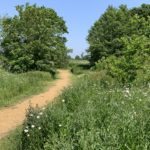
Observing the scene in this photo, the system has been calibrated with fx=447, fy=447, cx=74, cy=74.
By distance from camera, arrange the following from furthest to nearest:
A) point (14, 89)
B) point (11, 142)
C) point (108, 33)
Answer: point (108, 33) → point (14, 89) → point (11, 142)

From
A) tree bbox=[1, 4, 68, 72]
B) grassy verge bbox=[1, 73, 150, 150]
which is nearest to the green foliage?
grassy verge bbox=[1, 73, 150, 150]

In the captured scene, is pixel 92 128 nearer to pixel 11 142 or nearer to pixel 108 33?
pixel 11 142

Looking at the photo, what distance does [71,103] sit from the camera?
426 inches

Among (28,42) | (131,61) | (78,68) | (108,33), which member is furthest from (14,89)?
(108,33)

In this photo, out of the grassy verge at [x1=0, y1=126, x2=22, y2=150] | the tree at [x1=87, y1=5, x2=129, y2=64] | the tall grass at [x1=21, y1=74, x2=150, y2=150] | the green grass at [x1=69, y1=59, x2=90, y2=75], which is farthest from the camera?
the tree at [x1=87, y1=5, x2=129, y2=64]

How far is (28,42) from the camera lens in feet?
116

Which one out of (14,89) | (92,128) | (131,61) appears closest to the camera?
(92,128)

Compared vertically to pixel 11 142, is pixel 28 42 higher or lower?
higher

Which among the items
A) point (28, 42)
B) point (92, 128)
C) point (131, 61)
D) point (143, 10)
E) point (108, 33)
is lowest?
point (92, 128)

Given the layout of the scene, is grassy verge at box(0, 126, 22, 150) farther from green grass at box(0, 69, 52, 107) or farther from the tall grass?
green grass at box(0, 69, 52, 107)

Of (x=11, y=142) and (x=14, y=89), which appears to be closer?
(x=11, y=142)

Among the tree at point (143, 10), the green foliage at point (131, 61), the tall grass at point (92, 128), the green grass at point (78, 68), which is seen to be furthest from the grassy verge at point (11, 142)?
the tree at point (143, 10)

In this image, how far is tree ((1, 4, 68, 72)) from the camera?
113 feet

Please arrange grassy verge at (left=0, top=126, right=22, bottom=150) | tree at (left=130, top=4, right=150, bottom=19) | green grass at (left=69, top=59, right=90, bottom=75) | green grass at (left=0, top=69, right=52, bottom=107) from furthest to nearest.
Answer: tree at (left=130, top=4, right=150, bottom=19) → green grass at (left=69, top=59, right=90, bottom=75) → green grass at (left=0, top=69, right=52, bottom=107) → grassy verge at (left=0, top=126, right=22, bottom=150)
